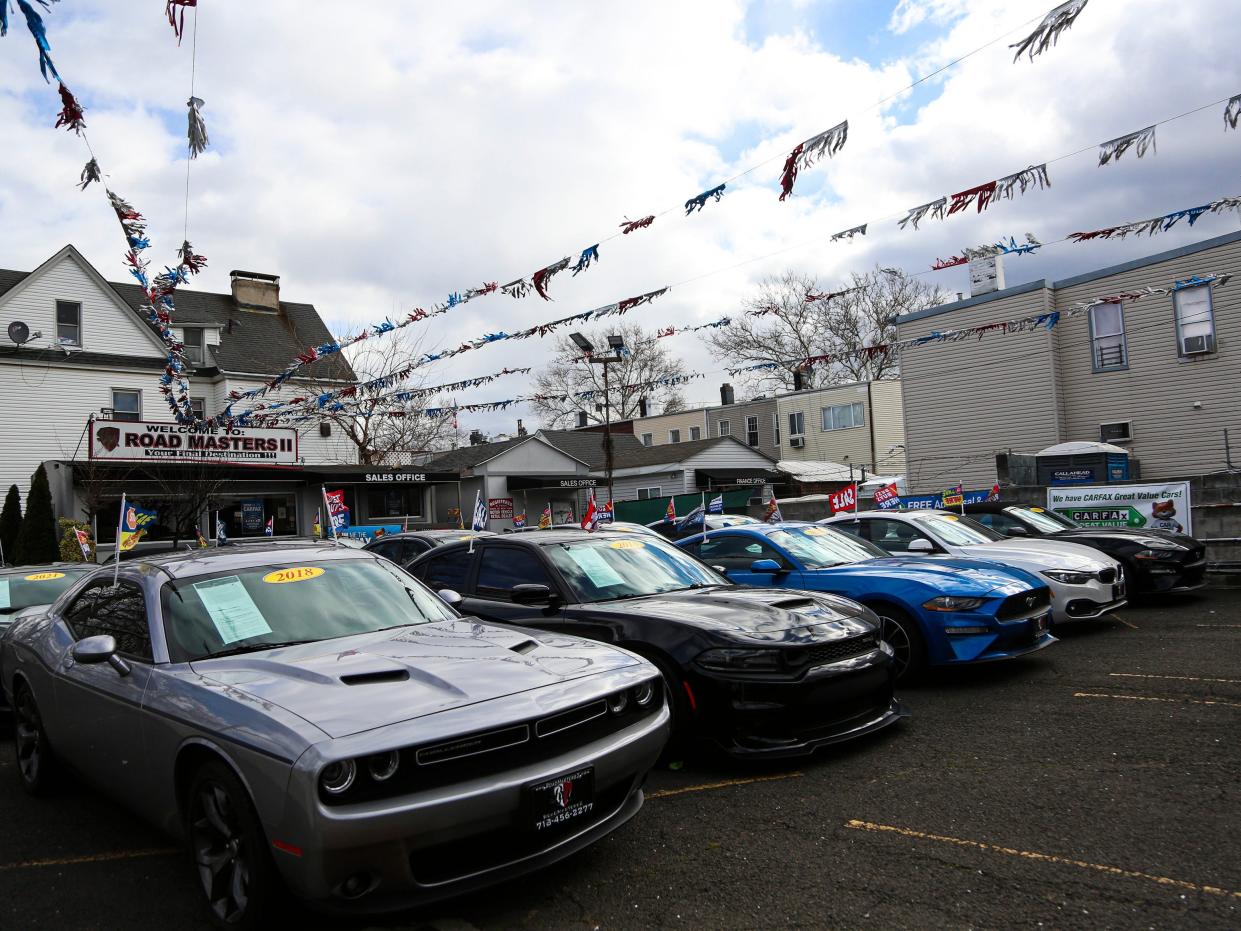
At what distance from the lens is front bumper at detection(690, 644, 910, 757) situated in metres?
4.79

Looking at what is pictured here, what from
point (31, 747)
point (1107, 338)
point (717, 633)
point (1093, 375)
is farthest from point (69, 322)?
point (1107, 338)

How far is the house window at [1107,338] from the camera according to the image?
2275 centimetres

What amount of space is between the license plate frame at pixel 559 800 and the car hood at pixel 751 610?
1.75 meters

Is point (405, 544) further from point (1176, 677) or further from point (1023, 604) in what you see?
point (1176, 677)

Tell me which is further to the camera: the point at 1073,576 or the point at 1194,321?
the point at 1194,321

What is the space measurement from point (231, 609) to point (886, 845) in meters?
3.25

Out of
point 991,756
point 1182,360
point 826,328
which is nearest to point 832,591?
point 991,756

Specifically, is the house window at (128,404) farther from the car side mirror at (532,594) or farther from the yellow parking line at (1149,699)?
the yellow parking line at (1149,699)

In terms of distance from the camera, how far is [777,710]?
4789 mm

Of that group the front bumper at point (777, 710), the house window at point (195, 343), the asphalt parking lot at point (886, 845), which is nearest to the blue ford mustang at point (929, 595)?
the asphalt parking lot at point (886, 845)

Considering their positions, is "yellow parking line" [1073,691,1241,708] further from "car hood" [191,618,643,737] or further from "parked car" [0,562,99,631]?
"parked car" [0,562,99,631]

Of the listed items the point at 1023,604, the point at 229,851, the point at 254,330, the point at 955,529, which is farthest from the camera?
the point at 254,330

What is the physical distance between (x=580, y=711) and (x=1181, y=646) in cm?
705

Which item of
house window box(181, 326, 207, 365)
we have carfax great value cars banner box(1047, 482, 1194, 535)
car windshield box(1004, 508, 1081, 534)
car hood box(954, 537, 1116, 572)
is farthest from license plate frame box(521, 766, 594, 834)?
house window box(181, 326, 207, 365)
